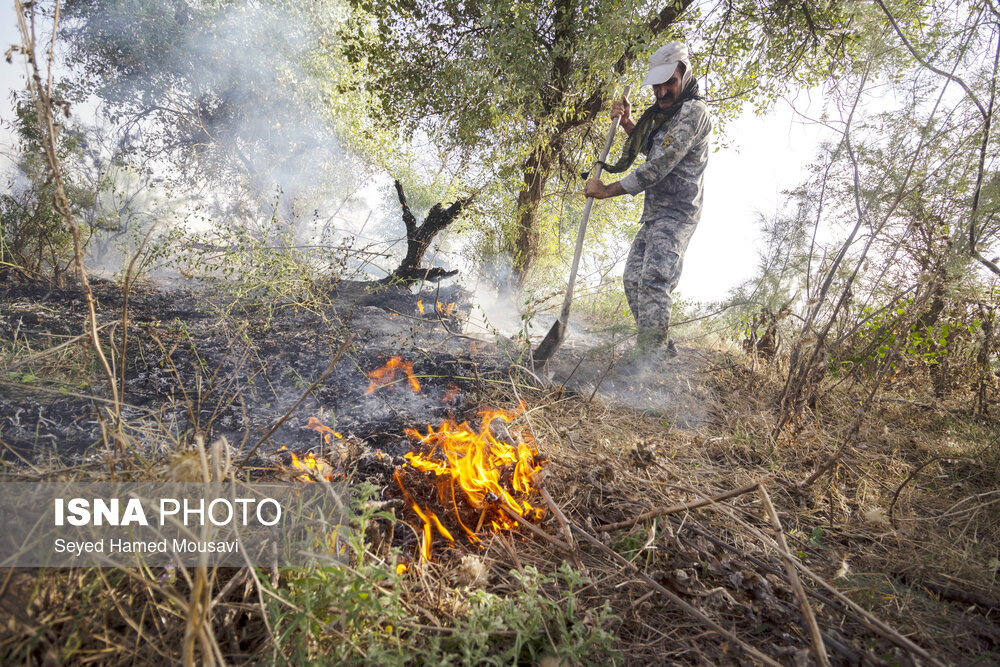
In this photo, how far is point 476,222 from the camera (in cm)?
560

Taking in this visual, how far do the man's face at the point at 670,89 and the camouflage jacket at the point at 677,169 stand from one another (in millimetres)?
192

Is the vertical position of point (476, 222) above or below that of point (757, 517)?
above

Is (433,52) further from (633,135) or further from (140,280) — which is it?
(140,280)

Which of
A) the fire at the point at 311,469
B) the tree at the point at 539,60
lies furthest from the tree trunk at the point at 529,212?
the fire at the point at 311,469

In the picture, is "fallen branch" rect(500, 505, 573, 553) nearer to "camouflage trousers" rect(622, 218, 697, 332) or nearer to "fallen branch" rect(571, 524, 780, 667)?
"fallen branch" rect(571, 524, 780, 667)

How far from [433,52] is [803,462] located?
556 cm

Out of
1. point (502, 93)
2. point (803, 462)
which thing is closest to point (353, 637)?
point (803, 462)

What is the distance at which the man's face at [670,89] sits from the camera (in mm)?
3873

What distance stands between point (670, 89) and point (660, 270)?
1.74 m

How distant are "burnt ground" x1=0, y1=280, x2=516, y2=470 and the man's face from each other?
9.62 ft

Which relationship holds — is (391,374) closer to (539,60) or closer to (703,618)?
(703,618)

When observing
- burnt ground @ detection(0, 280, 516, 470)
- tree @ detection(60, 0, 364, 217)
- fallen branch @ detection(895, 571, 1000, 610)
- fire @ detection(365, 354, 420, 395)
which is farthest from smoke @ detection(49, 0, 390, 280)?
fallen branch @ detection(895, 571, 1000, 610)

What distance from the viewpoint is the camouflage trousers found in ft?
13.3

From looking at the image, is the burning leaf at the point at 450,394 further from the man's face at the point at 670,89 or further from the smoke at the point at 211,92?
the smoke at the point at 211,92
